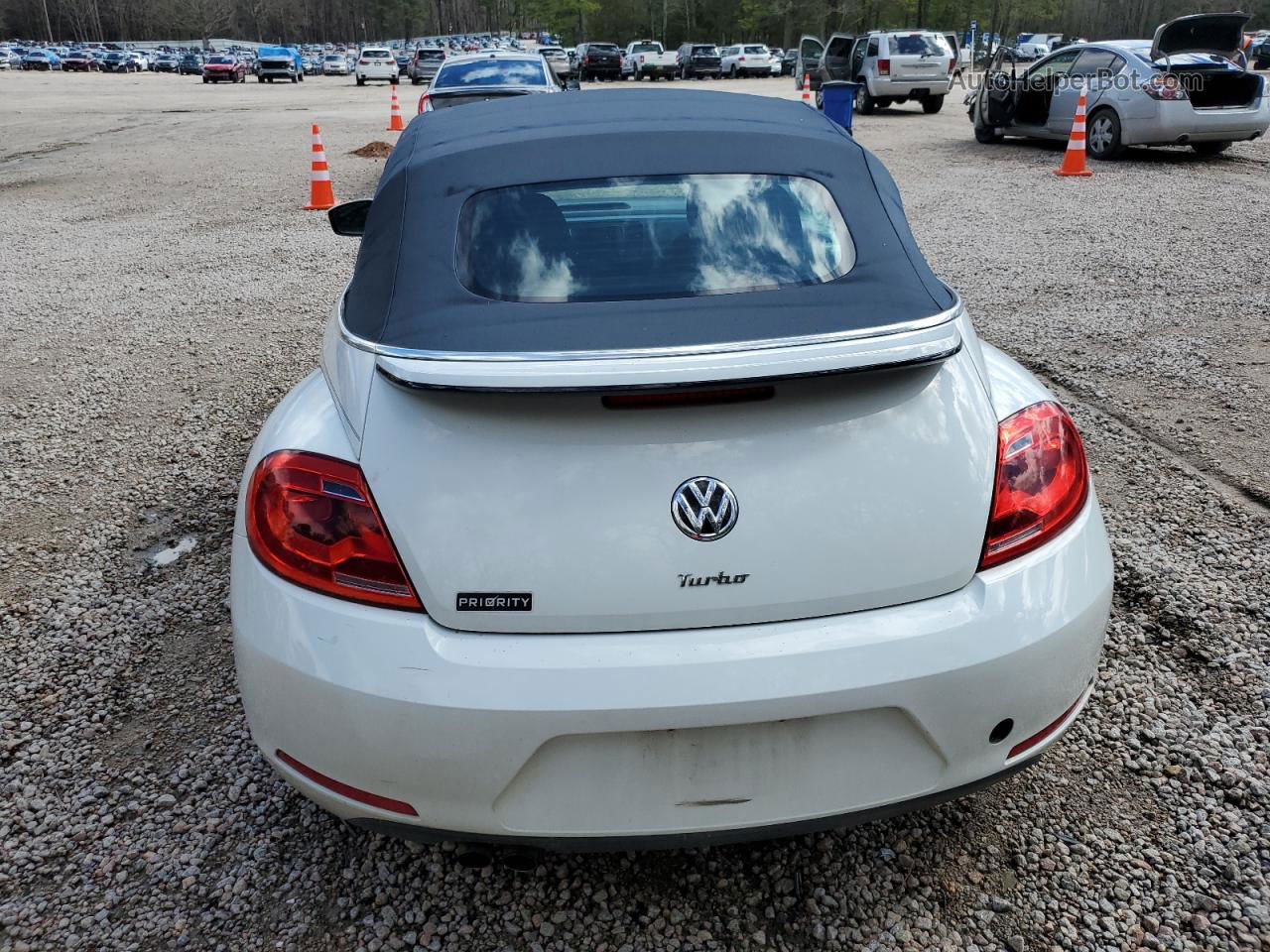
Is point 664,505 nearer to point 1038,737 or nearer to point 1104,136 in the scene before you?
point 1038,737

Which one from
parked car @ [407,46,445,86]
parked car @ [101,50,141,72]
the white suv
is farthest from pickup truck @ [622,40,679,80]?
parked car @ [101,50,141,72]

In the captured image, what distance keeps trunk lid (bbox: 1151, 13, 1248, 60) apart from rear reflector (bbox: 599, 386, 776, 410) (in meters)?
14.2

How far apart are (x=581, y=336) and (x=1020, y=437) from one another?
0.93m

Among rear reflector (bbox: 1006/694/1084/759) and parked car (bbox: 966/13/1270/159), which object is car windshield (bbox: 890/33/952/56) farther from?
rear reflector (bbox: 1006/694/1084/759)

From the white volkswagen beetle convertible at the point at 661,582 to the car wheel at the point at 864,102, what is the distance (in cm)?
2333

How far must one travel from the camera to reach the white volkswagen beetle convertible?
185cm

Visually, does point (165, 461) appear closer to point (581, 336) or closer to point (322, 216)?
point (581, 336)

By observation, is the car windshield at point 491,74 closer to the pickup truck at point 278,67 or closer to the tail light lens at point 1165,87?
the tail light lens at point 1165,87

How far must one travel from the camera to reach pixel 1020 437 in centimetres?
215

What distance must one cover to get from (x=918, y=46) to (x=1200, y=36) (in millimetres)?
10192

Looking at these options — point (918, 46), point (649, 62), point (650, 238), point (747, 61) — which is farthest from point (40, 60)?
point (650, 238)

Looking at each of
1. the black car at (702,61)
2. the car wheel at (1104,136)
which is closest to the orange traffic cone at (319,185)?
the car wheel at (1104,136)

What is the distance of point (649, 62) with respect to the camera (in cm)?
5097

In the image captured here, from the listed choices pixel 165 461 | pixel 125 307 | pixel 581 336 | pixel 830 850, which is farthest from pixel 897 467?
pixel 125 307
